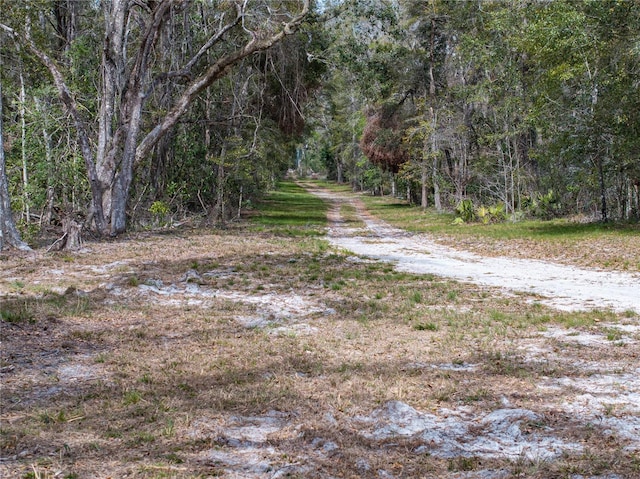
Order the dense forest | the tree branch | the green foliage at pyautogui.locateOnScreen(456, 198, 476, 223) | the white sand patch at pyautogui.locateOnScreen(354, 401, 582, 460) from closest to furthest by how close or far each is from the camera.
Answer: the white sand patch at pyautogui.locateOnScreen(354, 401, 582, 460)
the dense forest
the tree branch
the green foliage at pyautogui.locateOnScreen(456, 198, 476, 223)

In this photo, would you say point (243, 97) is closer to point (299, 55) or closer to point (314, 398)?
point (299, 55)

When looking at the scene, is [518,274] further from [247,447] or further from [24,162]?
[24,162]

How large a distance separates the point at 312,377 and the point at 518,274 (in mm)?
6914

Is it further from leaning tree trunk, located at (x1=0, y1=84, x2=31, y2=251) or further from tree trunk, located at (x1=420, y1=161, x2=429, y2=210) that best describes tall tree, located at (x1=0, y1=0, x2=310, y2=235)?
tree trunk, located at (x1=420, y1=161, x2=429, y2=210)

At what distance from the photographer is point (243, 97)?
21.9 metres

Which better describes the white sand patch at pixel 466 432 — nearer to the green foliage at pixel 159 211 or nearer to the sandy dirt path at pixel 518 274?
the sandy dirt path at pixel 518 274

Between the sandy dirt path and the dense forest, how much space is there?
5896 millimetres

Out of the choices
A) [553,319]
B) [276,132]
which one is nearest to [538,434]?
[553,319]

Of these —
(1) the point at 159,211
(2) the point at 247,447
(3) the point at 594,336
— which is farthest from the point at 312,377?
(1) the point at 159,211

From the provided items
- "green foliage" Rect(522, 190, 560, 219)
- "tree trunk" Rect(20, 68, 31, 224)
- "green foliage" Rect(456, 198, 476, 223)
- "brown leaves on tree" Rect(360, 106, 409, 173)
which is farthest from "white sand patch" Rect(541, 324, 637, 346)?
"brown leaves on tree" Rect(360, 106, 409, 173)

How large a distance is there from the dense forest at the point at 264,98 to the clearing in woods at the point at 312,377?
6152 millimetres

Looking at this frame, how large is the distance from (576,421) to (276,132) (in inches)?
834

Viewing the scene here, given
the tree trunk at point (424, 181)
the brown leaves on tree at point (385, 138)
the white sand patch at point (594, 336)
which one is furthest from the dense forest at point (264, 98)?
the white sand patch at point (594, 336)

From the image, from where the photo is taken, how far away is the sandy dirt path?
8.41m
